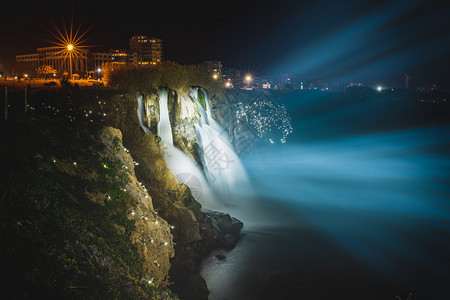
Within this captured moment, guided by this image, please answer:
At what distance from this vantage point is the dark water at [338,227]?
10.8m

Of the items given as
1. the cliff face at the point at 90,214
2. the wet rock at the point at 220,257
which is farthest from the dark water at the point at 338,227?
the cliff face at the point at 90,214

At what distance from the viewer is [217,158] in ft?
70.8

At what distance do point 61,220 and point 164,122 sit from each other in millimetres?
11141

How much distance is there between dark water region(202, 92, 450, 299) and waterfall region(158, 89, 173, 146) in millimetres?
4718

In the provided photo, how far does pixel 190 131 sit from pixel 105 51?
11302cm

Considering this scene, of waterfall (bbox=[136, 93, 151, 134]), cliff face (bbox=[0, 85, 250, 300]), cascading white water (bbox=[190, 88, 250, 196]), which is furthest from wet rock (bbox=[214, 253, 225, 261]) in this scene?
cascading white water (bbox=[190, 88, 250, 196])

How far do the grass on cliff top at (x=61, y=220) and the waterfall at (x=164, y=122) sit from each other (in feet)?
23.8

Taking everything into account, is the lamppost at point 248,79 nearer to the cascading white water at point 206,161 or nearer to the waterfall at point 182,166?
the cascading white water at point 206,161

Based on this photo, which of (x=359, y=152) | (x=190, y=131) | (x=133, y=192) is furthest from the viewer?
(x=359, y=152)

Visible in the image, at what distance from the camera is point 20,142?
22.1 ft

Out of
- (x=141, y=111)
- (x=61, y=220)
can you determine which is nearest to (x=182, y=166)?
(x=141, y=111)

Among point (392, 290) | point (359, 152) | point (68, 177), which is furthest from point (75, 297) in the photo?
point (359, 152)

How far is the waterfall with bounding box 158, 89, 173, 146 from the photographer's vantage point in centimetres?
1586

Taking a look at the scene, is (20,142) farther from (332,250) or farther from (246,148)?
(246,148)
